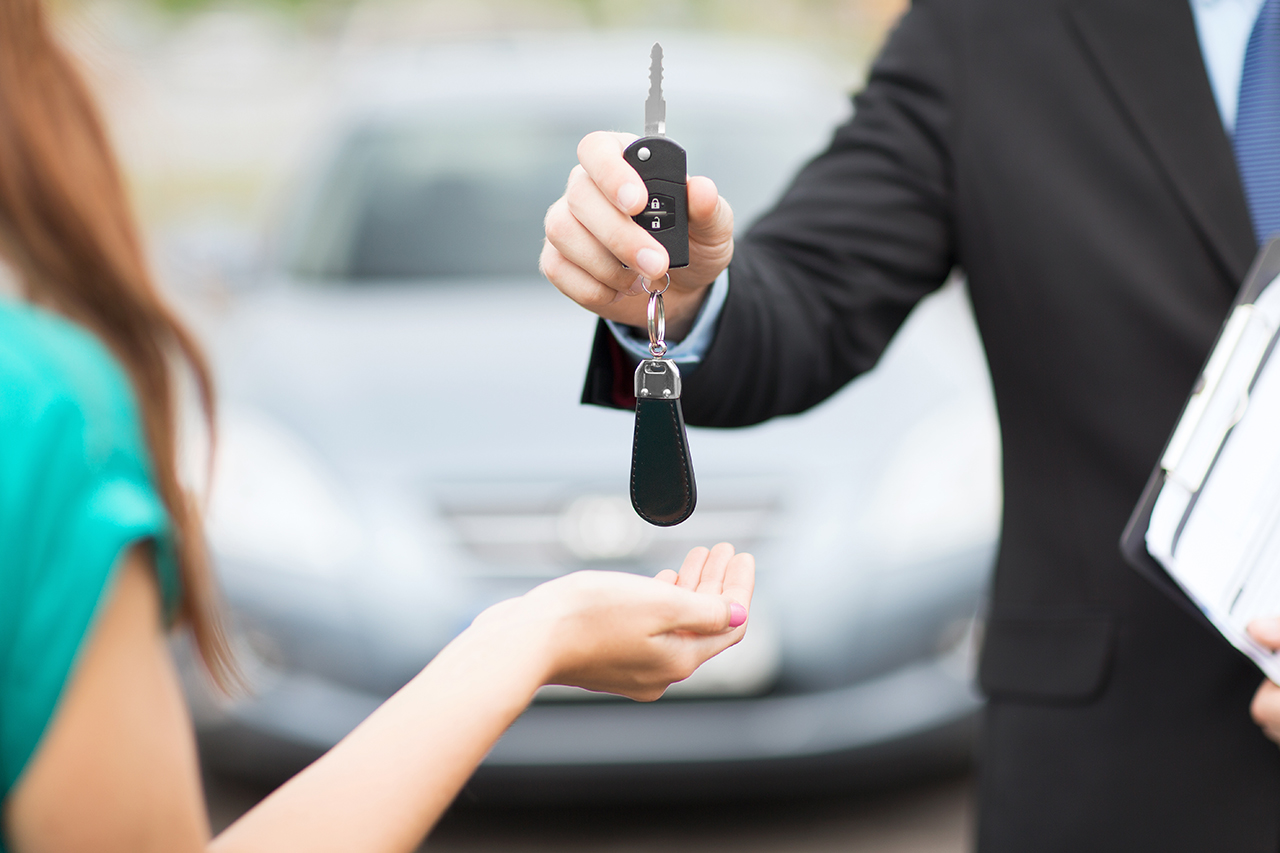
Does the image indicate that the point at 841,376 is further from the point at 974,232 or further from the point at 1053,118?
the point at 1053,118

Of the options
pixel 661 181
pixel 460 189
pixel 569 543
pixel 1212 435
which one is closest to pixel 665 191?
pixel 661 181

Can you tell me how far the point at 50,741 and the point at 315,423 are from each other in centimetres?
249

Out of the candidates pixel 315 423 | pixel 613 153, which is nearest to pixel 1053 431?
pixel 613 153

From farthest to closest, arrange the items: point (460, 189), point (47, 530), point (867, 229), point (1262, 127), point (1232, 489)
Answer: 1. point (460, 189)
2. point (867, 229)
3. point (1262, 127)
4. point (1232, 489)
5. point (47, 530)

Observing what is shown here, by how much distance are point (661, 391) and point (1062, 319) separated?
697 millimetres

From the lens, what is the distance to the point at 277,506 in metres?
3.20

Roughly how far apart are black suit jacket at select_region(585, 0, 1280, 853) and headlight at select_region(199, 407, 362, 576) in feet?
5.92

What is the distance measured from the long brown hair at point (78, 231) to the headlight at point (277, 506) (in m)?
1.96

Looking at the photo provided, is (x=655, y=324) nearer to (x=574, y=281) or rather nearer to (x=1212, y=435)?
(x=574, y=281)

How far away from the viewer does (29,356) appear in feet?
2.87

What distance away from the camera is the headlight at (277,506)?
10.2 feet

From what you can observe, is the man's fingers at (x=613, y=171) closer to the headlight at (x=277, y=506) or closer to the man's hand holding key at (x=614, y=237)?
the man's hand holding key at (x=614, y=237)

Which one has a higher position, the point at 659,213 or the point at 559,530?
the point at 659,213

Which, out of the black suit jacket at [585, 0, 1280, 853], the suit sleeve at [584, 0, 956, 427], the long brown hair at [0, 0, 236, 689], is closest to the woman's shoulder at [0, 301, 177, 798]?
the long brown hair at [0, 0, 236, 689]
